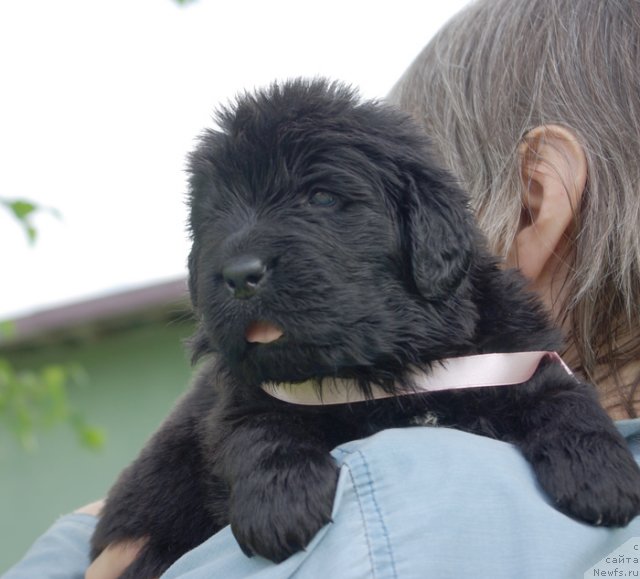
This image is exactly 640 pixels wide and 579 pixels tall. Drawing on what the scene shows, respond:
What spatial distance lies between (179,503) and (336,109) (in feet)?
3.70

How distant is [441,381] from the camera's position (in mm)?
2178

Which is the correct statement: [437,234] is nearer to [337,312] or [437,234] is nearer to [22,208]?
[337,312]

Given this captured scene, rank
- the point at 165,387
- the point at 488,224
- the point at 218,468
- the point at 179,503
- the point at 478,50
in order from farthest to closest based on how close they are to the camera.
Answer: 1. the point at 165,387
2. the point at 478,50
3. the point at 488,224
4. the point at 179,503
5. the point at 218,468

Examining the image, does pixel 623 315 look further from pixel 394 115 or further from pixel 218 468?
pixel 218 468

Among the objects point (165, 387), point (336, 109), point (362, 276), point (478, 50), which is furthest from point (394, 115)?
point (165, 387)

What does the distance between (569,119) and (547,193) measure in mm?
242

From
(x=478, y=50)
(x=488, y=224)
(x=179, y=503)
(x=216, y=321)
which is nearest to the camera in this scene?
(x=216, y=321)

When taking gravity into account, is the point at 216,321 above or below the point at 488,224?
above

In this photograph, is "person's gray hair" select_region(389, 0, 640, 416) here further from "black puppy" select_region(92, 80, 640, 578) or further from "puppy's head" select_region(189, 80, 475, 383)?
"puppy's head" select_region(189, 80, 475, 383)

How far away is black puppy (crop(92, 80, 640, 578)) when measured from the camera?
6.48 ft

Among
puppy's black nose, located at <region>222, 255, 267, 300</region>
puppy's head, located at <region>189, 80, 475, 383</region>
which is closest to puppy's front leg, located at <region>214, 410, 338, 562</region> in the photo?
puppy's head, located at <region>189, 80, 475, 383</region>

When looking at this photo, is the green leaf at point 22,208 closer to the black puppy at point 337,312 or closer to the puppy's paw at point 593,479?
the black puppy at point 337,312

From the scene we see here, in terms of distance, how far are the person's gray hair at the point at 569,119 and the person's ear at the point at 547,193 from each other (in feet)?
0.11

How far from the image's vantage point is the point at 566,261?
275cm
